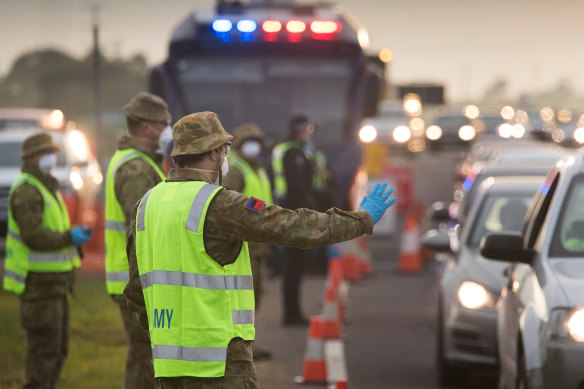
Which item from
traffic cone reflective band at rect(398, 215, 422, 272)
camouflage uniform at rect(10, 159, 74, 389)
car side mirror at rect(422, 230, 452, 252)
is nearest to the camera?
camouflage uniform at rect(10, 159, 74, 389)

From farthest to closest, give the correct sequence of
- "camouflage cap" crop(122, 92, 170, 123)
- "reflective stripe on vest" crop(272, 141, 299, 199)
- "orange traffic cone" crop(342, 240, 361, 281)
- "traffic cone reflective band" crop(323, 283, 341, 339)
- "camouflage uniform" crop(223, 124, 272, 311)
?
1. "orange traffic cone" crop(342, 240, 361, 281)
2. "reflective stripe on vest" crop(272, 141, 299, 199)
3. "traffic cone reflective band" crop(323, 283, 341, 339)
4. "camouflage uniform" crop(223, 124, 272, 311)
5. "camouflage cap" crop(122, 92, 170, 123)

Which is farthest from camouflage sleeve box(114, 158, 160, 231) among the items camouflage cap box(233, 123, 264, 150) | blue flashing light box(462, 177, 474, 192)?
blue flashing light box(462, 177, 474, 192)

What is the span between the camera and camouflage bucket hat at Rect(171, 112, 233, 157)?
542 centimetres

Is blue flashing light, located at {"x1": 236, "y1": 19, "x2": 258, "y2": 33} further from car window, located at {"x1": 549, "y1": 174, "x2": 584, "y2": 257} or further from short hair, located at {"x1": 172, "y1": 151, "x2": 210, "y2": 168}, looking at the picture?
short hair, located at {"x1": 172, "y1": 151, "x2": 210, "y2": 168}

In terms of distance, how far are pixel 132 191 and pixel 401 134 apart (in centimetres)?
4885

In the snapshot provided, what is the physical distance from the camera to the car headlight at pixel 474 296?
388 inches

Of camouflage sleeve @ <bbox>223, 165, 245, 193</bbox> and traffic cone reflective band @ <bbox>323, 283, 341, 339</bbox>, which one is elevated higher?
camouflage sleeve @ <bbox>223, 165, 245, 193</bbox>

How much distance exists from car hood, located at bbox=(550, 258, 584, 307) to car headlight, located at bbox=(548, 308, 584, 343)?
51mm

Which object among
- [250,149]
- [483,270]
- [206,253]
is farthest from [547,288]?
[250,149]

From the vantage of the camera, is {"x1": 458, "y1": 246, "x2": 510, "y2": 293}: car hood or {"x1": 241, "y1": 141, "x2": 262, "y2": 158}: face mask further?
{"x1": 241, "y1": 141, "x2": 262, "y2": 158}: face mask

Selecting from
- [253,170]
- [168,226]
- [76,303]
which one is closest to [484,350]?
[253,170]

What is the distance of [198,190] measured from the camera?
5324 millimetres

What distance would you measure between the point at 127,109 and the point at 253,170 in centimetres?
378

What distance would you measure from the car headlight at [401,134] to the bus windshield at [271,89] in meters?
37.3
